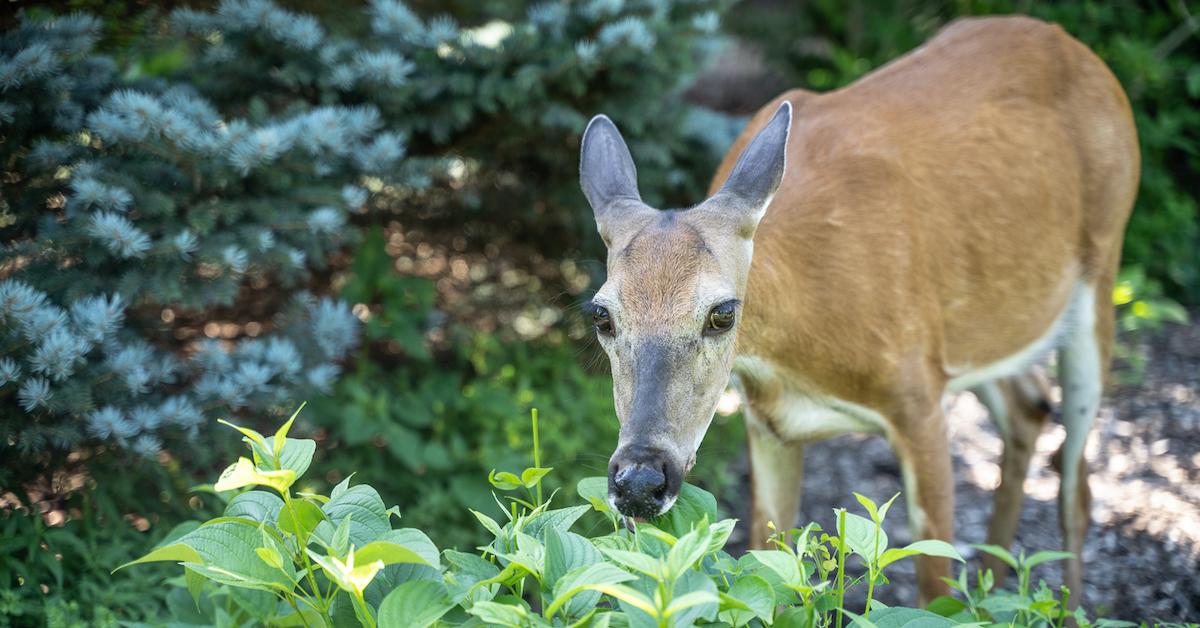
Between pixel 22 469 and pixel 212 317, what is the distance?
1.67 meters

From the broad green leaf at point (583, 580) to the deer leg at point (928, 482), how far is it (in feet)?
6.84

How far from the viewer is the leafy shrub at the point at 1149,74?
6.98 meters

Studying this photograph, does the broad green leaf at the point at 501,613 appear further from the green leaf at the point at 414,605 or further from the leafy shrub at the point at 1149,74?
the leafy shrub at the point at 1149,74

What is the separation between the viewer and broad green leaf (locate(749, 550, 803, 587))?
2391 mm

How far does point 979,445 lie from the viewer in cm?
641

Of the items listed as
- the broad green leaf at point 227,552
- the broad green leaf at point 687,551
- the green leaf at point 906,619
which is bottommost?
the green leaf at point 906,619

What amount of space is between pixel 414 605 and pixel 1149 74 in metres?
6.28

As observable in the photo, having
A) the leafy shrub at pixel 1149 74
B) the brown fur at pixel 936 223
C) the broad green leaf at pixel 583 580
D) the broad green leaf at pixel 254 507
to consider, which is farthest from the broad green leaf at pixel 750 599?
the leafy shrub at pixel 1149 74

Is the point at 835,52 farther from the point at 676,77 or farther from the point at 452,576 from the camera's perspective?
the point at 452,576

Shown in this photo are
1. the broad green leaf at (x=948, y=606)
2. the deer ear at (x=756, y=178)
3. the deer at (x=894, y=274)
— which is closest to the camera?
the broad green leaf at (x=948, y=606)

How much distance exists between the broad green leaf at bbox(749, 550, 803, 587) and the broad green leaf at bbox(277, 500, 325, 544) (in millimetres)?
1008

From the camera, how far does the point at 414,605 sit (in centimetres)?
235

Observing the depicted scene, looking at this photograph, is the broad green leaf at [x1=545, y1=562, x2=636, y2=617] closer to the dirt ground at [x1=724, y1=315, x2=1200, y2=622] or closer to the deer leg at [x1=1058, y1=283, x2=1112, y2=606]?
the dirt ground at [x1=724, y1=315, x2=1200, y2=622]

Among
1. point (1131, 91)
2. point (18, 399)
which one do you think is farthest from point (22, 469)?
point (1131, 91)
